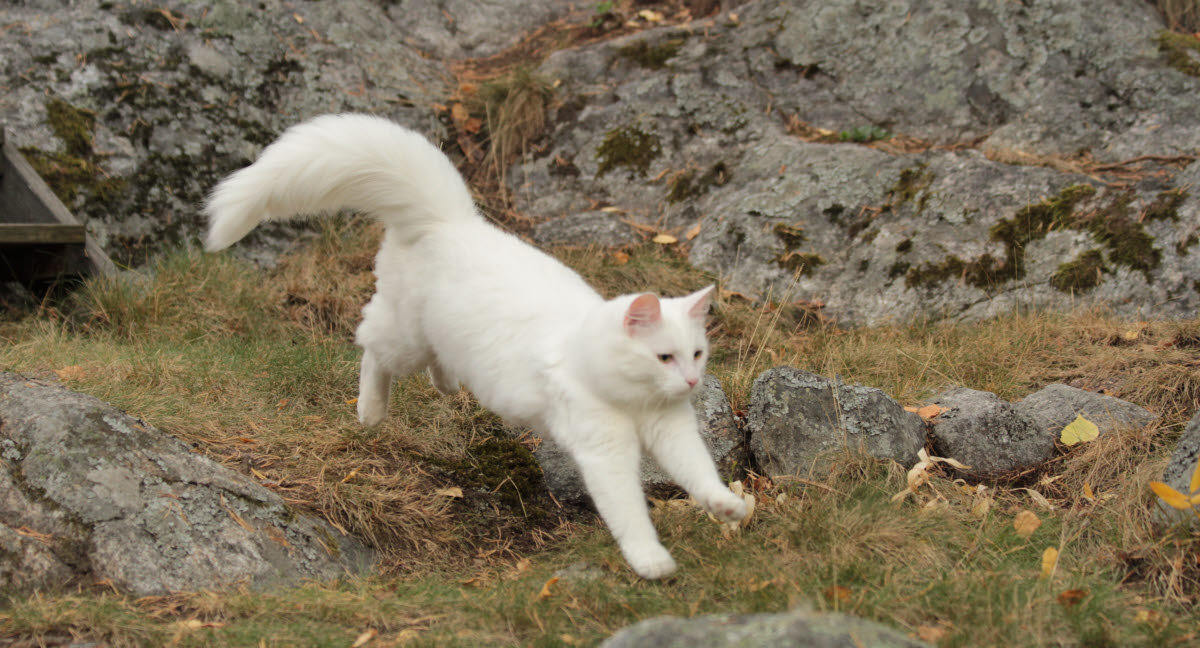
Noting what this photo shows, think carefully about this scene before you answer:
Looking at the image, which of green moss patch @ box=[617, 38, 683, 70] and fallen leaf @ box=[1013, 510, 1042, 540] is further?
green moss patch @ box=[617, 38, 683, 70]

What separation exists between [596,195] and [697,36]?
5.51 ft

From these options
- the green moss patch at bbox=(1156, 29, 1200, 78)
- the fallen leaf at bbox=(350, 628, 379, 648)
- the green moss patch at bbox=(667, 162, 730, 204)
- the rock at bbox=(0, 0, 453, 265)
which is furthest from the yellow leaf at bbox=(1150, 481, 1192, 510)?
the rock at bbox=(0, 0, 453, 265)

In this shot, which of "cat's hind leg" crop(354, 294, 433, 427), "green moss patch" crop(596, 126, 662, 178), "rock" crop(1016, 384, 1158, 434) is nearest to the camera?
"rock" crop(1016, 384, 1158, 434)

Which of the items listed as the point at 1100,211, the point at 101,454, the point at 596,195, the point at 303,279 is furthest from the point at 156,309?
the point at 1100,211

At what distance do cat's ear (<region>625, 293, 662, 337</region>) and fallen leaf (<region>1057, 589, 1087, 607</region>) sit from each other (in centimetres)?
131

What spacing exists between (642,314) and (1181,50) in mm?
4896

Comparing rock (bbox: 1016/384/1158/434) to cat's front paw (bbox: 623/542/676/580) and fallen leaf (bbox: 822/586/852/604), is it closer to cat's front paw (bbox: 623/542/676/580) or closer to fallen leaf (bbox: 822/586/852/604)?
fallen leaf (bbox: 822/586/852/604)

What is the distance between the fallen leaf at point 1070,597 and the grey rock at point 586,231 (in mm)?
3726

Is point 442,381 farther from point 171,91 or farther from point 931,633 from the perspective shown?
point 171,91

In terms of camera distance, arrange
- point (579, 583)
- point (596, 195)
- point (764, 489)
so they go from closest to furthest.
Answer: point (579, 583)
point (764, 489)
point (596, 195)

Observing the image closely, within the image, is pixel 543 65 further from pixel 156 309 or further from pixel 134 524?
pixel 134 524

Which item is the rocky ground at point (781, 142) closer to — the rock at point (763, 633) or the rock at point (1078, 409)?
the rock at point (1078, 409)

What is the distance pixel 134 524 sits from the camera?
2639 mm

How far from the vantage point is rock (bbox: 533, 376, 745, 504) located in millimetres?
3465
